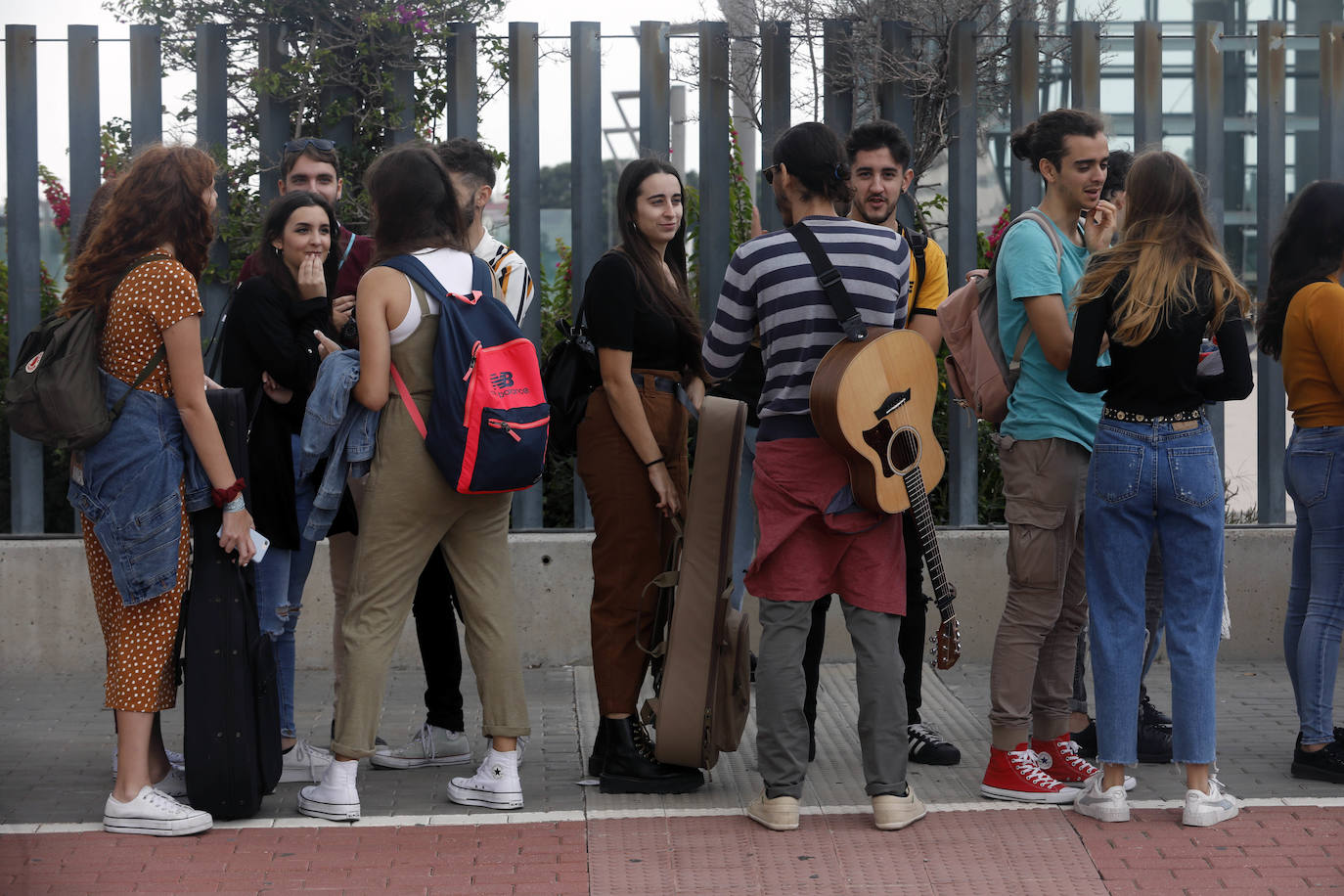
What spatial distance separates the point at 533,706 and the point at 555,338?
6.30ft

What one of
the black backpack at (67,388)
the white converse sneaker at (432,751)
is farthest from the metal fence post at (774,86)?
the black backpack at (67,388)

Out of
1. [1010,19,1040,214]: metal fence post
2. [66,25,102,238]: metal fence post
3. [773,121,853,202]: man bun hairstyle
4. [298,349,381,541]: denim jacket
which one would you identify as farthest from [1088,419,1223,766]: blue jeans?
[66,25,102,238]: metal fence post

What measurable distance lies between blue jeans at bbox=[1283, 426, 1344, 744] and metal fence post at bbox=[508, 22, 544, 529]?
3278 mm

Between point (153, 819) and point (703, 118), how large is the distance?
3938 millimetres

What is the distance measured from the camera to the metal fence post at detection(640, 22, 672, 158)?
6.82 m

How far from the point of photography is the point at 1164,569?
474 cm

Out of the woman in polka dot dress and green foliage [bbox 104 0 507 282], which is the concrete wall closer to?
green foliage [bbox 104 0 507 282]

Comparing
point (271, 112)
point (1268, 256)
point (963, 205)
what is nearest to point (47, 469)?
point (271, 112)

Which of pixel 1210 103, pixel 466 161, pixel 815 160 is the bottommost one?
pixel 815 160

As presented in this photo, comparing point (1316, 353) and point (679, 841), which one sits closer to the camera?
point (679, 841)

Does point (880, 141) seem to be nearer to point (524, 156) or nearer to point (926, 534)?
point (926, 534)

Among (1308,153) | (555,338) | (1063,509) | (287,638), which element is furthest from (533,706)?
(1308,153)

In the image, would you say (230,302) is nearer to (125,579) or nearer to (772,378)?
(125,579)

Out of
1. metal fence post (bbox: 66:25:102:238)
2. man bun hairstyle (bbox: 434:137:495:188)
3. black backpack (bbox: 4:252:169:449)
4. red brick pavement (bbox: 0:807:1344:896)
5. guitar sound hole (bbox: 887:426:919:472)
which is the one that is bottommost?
red brick pavement (bbox: 0:807:1344:896)
